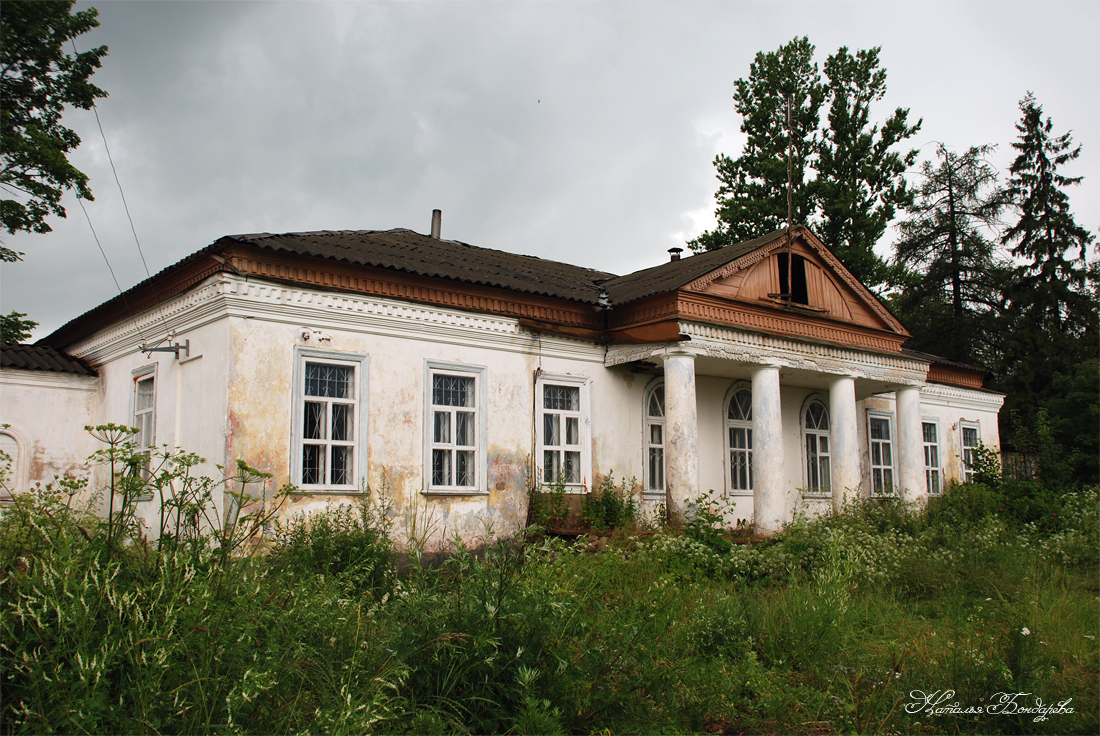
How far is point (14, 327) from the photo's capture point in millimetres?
17422

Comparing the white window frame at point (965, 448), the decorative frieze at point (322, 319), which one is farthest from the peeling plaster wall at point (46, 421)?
the white window frame at point (965, 448)

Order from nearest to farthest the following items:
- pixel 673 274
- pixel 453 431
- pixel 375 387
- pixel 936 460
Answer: pixel 375 387 < pixel 453 431 < pixel 673 274 < pixel 936 460

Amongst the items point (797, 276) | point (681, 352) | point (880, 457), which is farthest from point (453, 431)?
point (880, 457)

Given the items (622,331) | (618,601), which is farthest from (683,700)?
(622,331)

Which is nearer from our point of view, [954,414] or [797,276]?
[797,276]

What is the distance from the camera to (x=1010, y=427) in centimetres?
2508

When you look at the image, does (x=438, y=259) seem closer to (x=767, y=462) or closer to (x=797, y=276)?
(x=767, y=462)

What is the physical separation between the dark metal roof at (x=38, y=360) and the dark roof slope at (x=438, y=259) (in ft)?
16.0

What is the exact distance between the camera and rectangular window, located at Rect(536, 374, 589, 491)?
12.1 m

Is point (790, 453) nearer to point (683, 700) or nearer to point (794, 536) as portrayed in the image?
point (794, 536)

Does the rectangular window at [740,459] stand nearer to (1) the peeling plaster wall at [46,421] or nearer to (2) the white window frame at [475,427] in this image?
(2) the white window frame at [475,427]

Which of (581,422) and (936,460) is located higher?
(581,422)

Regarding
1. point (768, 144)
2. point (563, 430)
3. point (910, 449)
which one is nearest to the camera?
point (563, 430)

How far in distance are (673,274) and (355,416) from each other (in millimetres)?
6143
